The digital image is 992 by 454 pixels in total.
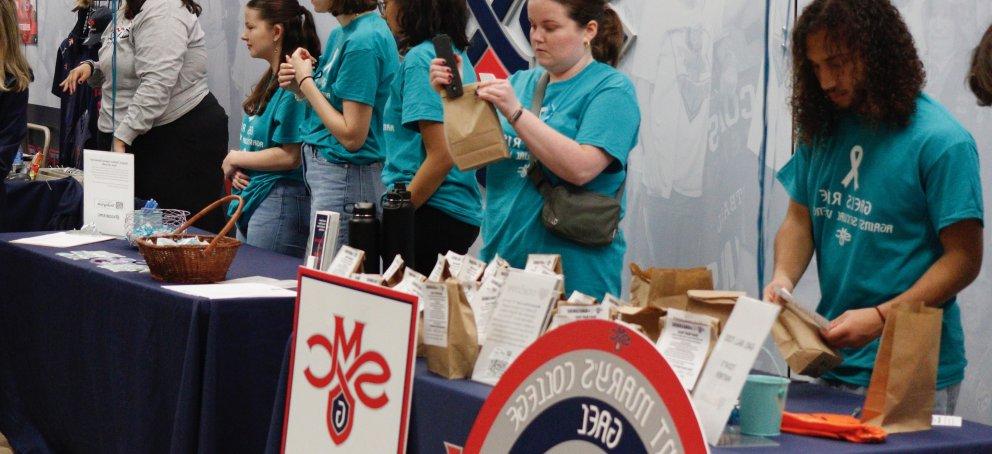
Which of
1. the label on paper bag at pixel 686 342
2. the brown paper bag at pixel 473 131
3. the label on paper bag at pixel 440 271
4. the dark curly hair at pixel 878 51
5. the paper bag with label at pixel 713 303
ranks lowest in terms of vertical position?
the label on paper bag at pixel 440 271

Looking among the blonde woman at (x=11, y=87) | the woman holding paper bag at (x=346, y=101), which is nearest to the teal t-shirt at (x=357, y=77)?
the woman holding paper bag at (x=346, y=101)

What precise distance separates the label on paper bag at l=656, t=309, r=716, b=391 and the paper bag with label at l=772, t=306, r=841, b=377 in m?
0.22

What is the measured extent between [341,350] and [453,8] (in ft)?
5.10

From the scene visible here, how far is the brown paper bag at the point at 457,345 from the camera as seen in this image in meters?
1.91

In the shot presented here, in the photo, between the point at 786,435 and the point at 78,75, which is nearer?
the point at 786,435

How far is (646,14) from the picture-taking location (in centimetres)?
378

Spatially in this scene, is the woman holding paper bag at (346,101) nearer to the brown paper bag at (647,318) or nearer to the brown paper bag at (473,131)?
the brown paper bag at (473,131)

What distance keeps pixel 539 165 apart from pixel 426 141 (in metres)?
0.64

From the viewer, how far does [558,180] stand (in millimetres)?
2717

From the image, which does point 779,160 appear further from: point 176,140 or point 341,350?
point 176,140

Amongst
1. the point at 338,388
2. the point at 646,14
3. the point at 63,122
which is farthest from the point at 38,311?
the point at 63,122

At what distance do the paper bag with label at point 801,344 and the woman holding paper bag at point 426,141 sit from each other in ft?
5.06

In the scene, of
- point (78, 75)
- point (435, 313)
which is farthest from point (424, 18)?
point (78, 75)

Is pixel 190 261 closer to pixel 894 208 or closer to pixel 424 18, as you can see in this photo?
pixel 424 18
